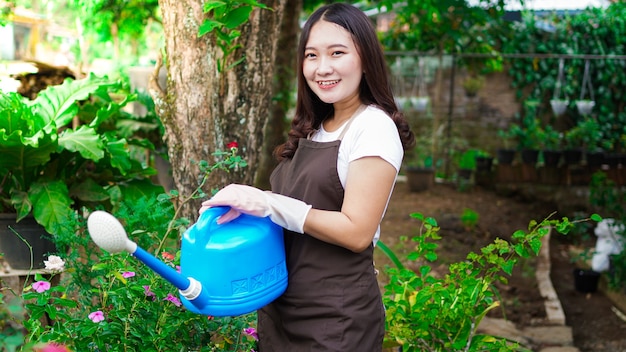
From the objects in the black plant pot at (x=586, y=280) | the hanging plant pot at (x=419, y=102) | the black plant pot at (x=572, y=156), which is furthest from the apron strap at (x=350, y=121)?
the hanging plant pot at (x=419, y=102)

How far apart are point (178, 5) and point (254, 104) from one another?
0.48m

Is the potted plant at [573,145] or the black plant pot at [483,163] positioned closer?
the potted plant at [573,145]

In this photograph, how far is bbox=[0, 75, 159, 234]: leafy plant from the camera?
101 inches

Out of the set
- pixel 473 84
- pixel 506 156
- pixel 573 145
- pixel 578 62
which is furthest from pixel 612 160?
pixel 473 84

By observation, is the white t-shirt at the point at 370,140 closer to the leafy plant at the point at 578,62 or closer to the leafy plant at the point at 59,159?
the leafy plant at the point at 59,159

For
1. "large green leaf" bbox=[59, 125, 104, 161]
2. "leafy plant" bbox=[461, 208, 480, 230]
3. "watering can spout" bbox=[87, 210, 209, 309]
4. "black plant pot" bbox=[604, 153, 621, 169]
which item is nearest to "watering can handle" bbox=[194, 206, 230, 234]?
"watering can spout" bbox=[87, 210, 209, 309]

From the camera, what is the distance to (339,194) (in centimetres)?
154

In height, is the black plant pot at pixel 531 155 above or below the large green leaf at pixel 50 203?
A: below

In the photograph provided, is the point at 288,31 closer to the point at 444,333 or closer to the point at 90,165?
the point at 90,165

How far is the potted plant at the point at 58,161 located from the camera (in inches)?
101

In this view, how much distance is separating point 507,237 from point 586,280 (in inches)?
48.7

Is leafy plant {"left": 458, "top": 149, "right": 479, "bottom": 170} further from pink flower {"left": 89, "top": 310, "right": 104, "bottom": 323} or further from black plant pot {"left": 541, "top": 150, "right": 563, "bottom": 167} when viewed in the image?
pink flower {"left": 89, "top": 310, "right": 104, "bottom": 323}

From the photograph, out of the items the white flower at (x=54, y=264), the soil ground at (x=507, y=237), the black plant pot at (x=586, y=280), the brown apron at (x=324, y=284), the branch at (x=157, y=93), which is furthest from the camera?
the black plant pot at (x=586, y=280)

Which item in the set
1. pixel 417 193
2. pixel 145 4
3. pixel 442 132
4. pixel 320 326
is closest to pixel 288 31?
pixel 145 4
